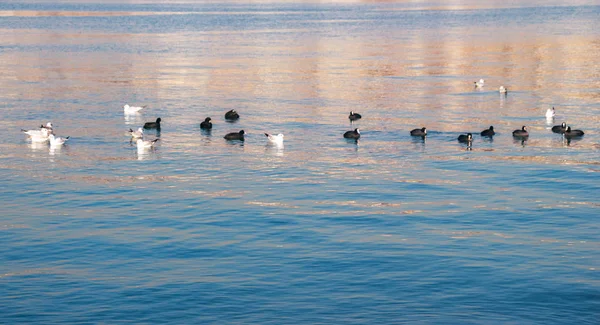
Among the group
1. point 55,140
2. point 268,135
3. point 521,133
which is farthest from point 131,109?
point 521,133

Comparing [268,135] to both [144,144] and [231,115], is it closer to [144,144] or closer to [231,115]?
[144,144]

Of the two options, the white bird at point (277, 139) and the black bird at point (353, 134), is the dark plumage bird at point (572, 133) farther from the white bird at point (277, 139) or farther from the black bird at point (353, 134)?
the white bird at point (277, 139)

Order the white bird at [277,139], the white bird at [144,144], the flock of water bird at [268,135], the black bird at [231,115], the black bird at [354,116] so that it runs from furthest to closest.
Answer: the black bird at [231,115]
the black bird at [354,116]
the white bird at [277,139]
the flock of water bird at [268,135]
the white bird at [144,144]

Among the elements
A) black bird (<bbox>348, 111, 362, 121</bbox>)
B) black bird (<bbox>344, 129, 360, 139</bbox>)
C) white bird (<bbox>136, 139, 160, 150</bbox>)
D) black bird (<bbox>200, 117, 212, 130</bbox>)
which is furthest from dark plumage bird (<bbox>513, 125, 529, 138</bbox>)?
white bird (<bbox>136, 139, 160, 150</bbox>)

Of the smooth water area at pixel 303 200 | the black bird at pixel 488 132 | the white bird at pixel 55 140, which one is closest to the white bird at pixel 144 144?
the smooth water area at pixel 303 200

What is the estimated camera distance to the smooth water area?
22938mm

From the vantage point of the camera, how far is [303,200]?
107 feet

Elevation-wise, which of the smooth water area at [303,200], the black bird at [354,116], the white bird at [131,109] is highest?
the white bird at [131,109]

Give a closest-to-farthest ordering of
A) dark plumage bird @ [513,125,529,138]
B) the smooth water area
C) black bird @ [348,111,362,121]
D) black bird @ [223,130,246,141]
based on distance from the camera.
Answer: the smooth water area → dark plumage bird @ [513,125,529,138] → black bird @ [223,130,246,141] → black bird @ [348,111,362,121]

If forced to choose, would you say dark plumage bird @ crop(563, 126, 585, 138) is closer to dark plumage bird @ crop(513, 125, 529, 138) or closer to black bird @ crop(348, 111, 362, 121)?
dark plumage bird @ crop(513, 125, 529, 138)

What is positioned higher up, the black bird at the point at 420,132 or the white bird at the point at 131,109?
the white bird at the point at 131,109

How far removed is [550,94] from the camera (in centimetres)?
5803

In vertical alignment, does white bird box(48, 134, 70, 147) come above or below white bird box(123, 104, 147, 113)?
below

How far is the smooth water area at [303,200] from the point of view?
22.9 m
